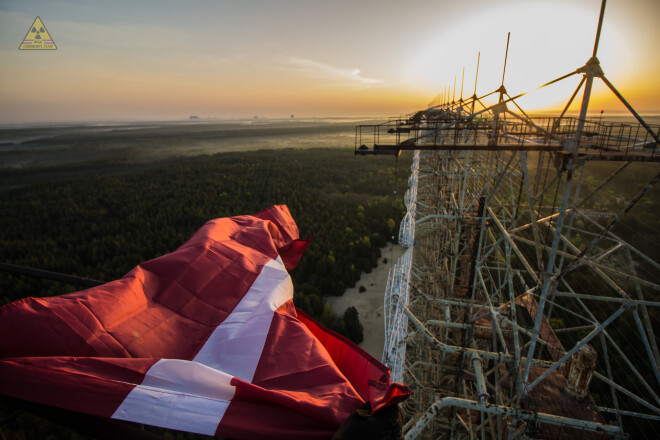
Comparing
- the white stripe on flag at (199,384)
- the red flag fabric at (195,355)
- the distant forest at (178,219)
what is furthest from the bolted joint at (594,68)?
the distant forest at (178,219)

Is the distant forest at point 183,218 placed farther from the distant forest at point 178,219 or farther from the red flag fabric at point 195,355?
the red flag fabric at point 195,355

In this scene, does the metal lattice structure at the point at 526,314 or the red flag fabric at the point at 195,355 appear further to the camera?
the metal lattice structure at the point at 526,314

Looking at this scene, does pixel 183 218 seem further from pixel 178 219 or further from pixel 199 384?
pixel 199 384

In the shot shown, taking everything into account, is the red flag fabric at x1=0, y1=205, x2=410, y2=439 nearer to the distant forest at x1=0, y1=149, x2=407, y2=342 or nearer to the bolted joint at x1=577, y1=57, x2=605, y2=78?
the bolted joint at x1=577, y1=57, x2=605, y2=78

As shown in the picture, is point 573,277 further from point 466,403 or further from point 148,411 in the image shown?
point 148,411

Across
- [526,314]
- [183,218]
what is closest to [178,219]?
[183,218]

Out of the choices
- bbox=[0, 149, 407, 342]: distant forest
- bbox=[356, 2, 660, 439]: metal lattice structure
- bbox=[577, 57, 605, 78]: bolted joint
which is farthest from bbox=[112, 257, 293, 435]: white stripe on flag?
bbox=[0, 149, 407, 342]: distant forest
